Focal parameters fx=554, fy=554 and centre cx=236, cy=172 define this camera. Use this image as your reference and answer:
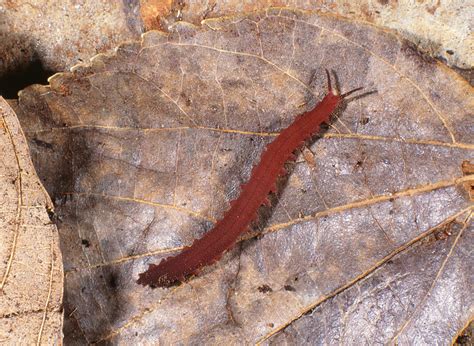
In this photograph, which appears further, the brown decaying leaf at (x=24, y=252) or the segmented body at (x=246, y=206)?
the segmented body at (x=246, y=206)

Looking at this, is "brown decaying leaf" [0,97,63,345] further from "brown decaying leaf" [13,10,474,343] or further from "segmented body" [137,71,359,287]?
"segmented body" [137,71,359,287]

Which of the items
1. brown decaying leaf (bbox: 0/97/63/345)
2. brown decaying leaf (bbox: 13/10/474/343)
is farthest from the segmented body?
brown decaying leaf (bbox: 0/97/63/345)

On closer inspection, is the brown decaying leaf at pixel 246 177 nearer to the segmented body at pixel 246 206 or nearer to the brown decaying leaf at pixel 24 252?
the segmented body at pixel 246 206

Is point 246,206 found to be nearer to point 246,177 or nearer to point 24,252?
point 246,177

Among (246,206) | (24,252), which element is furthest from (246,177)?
(24,252)

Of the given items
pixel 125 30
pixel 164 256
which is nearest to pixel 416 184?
pixel 164 256

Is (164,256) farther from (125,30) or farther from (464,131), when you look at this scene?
(464,131)

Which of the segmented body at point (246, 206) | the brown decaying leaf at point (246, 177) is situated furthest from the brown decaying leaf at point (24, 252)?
the segmented body at point (246, 206)

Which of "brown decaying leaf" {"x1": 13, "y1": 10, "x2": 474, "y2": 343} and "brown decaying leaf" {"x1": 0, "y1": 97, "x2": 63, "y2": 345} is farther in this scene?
"brown decaying leaf" {"x1": 13, "y1": 10, "x2": 474, "y2": 343}
